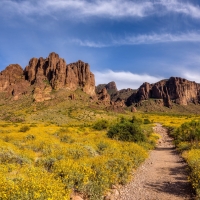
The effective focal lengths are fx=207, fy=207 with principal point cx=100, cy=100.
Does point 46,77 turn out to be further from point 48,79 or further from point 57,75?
point 57,75

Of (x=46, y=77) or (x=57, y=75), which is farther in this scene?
(x=46, y=77)

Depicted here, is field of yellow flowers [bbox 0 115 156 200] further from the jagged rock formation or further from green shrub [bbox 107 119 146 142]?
the jagged rock formation

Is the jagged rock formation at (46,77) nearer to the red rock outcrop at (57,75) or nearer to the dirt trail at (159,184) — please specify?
the red rock outcrop at (57,75)

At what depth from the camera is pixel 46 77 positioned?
150m

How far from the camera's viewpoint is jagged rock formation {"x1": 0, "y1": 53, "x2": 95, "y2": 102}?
13402cm

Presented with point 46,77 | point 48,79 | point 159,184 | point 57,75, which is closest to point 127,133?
point 159,184

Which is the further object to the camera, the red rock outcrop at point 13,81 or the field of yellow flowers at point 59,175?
the red rock outcrop at point 13,81

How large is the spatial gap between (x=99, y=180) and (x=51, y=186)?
3.54 metres

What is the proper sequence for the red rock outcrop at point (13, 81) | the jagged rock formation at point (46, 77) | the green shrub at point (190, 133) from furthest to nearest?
the jagged rock formation at point (46, 77)
the red rock outcrop at point (13, 81)
the green shrub at point (190, 133)

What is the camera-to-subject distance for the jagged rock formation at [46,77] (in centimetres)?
13402

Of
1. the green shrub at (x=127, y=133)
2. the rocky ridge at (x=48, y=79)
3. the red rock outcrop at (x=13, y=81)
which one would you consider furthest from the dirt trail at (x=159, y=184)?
the red rock outcrop at (x=13, y=81)

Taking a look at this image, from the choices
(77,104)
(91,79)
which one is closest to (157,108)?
(91,79)

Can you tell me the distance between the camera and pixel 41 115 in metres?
85.3

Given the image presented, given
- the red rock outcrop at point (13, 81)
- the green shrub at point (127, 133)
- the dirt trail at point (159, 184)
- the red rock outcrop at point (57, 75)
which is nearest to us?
the dirt trail at point (159, 184)
